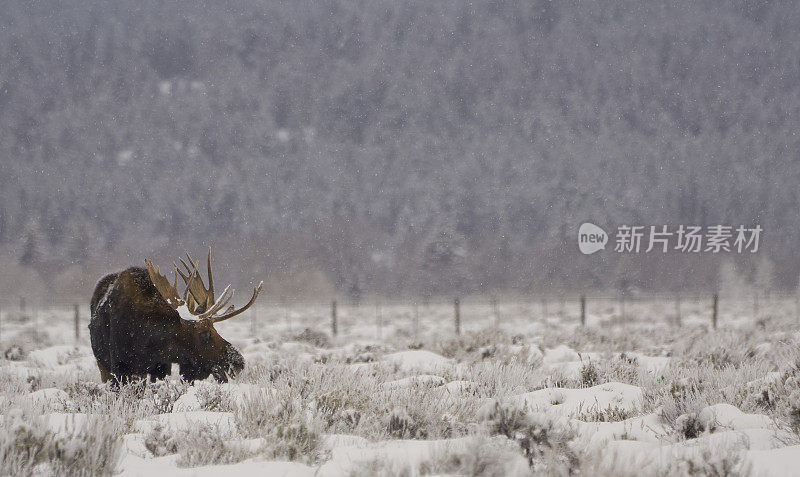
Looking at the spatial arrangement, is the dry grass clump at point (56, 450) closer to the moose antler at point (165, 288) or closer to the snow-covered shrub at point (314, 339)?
the moose antler at point (165, 288)

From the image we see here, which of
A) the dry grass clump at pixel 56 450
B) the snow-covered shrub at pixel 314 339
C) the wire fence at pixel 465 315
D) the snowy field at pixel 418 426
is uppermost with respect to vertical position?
the dry grass clump at pixel 56 450

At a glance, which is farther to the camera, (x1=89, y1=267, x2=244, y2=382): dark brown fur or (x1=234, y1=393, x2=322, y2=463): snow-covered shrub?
(x1=89, y1=267, x2=244, y2=382): dark brown fur

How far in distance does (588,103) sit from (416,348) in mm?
157631

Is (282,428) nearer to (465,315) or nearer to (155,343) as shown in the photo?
(155,343)

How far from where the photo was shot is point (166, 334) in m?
6.33

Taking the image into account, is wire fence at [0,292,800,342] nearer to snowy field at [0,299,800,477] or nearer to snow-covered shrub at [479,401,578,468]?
snowy field at [0,299,800,477]

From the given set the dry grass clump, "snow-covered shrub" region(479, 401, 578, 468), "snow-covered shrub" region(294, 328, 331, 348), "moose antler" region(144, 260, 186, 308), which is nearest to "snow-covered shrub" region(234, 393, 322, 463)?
the dry grass clump

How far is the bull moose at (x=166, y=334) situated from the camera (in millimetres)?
6289

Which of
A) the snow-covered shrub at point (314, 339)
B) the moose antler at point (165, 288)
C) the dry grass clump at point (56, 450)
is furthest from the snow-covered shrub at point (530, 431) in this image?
the snow-covered shrub at point (314, 339)

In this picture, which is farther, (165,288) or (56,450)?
(165,288)

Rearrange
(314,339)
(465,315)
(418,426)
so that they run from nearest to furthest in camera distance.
Answer: (418,426) → (314,339) → (465,315)

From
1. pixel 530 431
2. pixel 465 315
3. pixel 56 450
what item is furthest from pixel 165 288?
pixel 465 315

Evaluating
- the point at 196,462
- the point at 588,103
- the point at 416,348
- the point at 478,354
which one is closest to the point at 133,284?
the point at 196,462

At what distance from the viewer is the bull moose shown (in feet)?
20.6
